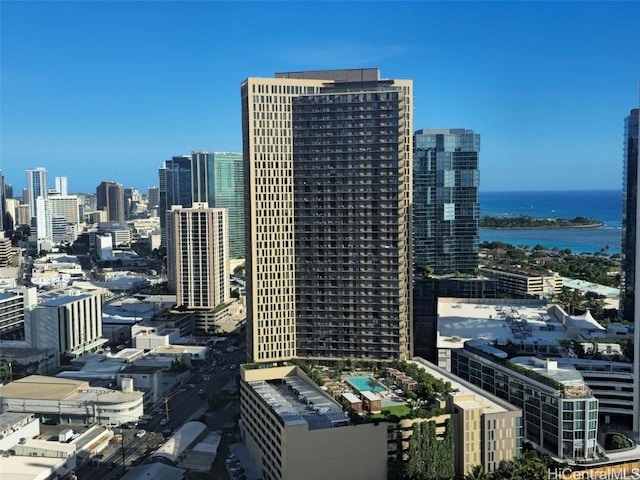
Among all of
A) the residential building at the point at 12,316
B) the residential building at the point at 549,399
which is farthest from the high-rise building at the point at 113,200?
the residential building at the point at 549,399

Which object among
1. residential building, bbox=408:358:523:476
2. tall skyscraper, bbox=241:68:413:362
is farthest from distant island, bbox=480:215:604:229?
residential building, bbox=408:358:523:476

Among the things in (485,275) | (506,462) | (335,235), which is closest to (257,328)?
(335,235)

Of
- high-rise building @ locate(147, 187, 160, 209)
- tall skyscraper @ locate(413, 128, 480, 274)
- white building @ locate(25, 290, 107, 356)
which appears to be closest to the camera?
white building @ locate(25, 290, 107, 356)

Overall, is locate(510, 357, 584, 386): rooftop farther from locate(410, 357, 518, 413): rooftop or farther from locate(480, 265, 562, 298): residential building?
locate(480, 265, 562, 298): residential building

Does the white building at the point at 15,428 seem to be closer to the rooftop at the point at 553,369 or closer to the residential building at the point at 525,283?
the rooftop at the point at 553,369

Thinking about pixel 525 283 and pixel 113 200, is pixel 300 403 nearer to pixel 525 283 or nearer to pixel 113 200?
pixel 525 283

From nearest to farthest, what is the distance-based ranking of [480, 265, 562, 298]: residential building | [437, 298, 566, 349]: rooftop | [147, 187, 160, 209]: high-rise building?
[437, 298, 566, 349]: rooftop
[480, 265, 562, 298]: residential building
[147, 187, 160, 209]: high-rise building

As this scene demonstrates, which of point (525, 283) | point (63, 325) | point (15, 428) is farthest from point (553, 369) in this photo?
point (63, 325)
